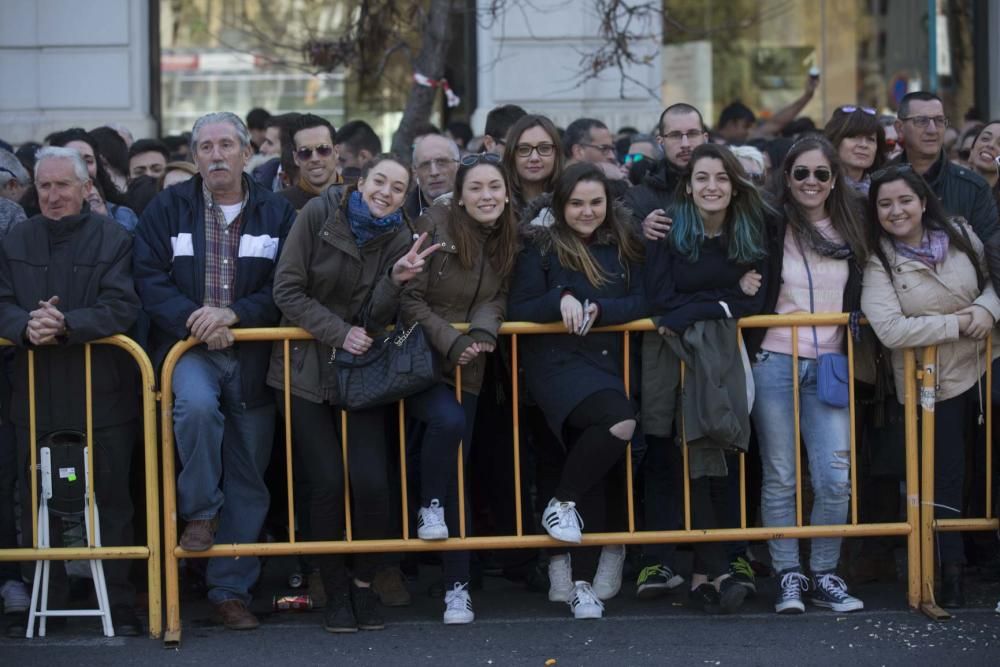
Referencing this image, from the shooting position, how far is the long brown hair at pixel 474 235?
269 inches

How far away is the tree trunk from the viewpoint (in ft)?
30.0

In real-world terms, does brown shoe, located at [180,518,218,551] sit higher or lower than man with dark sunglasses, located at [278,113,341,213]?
lower

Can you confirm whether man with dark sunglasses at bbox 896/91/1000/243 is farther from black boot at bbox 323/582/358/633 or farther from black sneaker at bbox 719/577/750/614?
black boot at bbox 323/582/358/633

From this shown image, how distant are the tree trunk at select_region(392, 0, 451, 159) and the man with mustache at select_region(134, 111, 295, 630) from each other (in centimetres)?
246

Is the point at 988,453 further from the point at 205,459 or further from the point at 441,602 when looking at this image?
the point at 205,459

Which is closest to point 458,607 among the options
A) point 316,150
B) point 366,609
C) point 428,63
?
point 366,609

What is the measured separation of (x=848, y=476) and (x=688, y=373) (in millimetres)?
890

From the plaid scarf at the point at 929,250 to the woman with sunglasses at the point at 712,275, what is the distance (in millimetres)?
620

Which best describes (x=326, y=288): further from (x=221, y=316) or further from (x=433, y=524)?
(x=433, y=524)

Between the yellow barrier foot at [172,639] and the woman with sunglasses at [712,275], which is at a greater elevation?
the woman with sunglasses at [712,275]

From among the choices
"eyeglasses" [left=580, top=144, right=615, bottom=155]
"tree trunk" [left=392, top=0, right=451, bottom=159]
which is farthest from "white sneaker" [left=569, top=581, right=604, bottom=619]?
"tree trunk" [left=392, top=0, right=451, bottom=159]

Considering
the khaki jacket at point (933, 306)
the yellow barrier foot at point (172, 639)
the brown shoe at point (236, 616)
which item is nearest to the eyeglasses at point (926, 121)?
the khaki jacket at point (933, 306)

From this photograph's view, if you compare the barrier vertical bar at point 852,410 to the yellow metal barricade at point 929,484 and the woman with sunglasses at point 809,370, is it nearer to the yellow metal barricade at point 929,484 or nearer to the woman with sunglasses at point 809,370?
the woman with sunglasses at point 809,370

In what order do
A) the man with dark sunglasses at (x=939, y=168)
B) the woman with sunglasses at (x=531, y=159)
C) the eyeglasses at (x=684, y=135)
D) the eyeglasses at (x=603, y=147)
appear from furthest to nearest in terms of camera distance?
the eyeglasses at (x=603, y=147), the eyeglasses at (x=684, y=135), the man with dark sunglasses at (x=939, y=168), the woman with sunglasses at (x=531, y=159)
